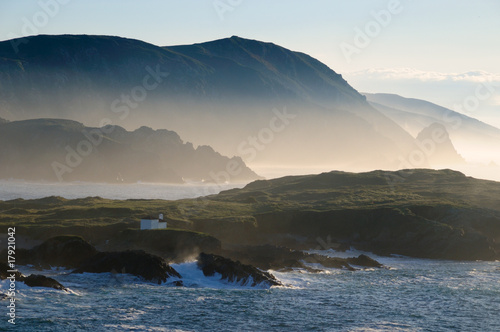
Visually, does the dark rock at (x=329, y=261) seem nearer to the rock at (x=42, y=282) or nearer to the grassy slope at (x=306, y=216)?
the grassy slope at (x=306, y=216)

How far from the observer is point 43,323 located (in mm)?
56062

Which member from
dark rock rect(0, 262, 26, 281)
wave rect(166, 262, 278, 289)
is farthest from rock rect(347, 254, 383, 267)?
dark rock rect(0, 262, 26, 281)

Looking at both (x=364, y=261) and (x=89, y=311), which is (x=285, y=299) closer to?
(x=89, y=311)

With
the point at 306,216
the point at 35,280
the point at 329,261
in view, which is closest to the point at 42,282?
the point at 35,280

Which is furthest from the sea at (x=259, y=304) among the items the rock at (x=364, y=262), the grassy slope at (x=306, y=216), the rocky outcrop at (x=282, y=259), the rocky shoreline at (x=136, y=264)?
the grassy slope at (x=306, y=216)

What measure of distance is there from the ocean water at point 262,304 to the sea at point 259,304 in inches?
3.8

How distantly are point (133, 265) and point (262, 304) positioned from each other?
1897 centimetres

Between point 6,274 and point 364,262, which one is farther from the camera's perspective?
point 364,262

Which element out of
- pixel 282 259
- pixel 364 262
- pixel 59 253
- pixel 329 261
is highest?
pixel 59 253

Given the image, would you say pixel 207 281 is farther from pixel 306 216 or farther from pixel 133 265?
pixel 306 216

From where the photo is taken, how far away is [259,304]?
2672 inches

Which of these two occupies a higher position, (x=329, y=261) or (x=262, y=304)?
(x=329, y=261)

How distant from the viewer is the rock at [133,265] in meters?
→ 76.8

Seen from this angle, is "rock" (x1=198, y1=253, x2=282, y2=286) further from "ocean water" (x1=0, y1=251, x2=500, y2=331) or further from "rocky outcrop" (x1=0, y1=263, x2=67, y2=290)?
"rocky outcrop" (x1=0, y1=263, x2=67, y2=290)
